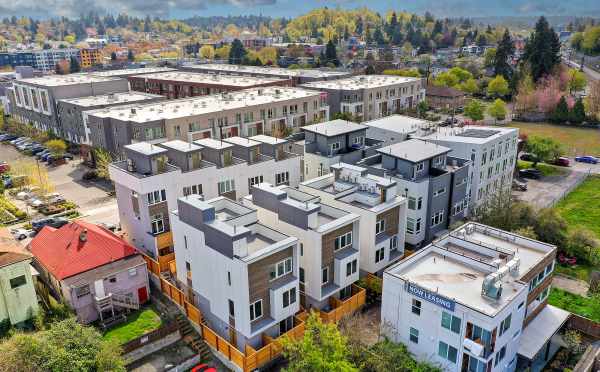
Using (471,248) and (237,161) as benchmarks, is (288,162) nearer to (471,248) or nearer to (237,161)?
(237,161)

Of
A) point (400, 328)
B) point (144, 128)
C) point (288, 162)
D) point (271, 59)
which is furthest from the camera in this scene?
point (271, 59)

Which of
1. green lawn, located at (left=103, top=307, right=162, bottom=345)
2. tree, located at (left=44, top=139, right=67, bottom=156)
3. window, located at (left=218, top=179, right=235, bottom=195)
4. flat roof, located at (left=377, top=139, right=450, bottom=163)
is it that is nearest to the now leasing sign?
flat roof, located at (left=377, top=139, right=450, bottom=163)

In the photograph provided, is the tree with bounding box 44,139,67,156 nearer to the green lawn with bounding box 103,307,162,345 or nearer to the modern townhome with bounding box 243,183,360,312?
the green lawn with bounding box 103,307,162,345

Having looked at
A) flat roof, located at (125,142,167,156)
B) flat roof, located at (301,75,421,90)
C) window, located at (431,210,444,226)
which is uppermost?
flat roof, located at (125,142,167,156)

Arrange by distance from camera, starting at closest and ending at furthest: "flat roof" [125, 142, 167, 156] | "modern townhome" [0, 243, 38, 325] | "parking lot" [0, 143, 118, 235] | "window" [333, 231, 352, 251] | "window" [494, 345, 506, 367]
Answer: "window" [494, 345, 506, 367]
"modern townhome" [0, 243, 38, 325]
"window" [333, 231, 352, 251]
"flat roof" [125, 142, 167, 156]
"parking lot" [0, 143, 118, 235]

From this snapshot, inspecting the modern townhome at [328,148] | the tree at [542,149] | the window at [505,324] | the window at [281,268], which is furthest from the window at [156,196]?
the tree at [542,149]

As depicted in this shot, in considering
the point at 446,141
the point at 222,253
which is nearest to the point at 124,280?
the point at 222,253

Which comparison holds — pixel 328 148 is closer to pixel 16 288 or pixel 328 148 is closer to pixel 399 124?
pixel 399 124
